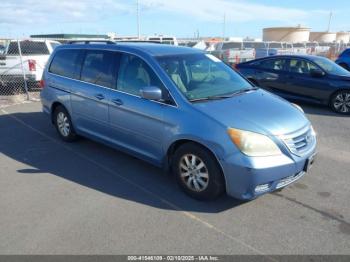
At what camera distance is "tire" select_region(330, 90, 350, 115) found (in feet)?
28.7

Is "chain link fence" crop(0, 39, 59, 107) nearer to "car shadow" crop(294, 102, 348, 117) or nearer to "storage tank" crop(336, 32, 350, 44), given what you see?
"car shadow" crop(294, 102, 348, 117)

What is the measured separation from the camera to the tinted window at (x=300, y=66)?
30.5 ft

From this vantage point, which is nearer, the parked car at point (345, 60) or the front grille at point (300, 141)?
the front grille at point (300, 141)

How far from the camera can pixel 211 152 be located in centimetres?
381

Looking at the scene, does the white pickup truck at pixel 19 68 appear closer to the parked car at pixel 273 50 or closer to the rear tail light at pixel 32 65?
the rear tail light at pixel 32 65

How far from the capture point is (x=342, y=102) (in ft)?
28.9

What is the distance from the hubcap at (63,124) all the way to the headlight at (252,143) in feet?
11.6

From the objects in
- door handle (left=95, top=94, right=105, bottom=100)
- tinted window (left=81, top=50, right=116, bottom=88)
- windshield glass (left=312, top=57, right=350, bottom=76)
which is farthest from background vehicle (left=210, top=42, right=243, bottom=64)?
door handle (left=95, top=94, right=105, bottom=100)

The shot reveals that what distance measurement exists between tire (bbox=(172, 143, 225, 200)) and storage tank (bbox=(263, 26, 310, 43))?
55832 millimetres

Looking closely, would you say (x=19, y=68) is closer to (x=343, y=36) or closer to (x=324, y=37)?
(x=324, y=37)

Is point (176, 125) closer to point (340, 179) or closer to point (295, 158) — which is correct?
point (295, 158)

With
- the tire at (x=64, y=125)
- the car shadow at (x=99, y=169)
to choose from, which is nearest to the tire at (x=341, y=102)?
the car shadow at (x=99, y=169)

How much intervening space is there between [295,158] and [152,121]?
5.74 ft

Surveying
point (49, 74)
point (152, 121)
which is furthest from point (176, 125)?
point (49, 74)
